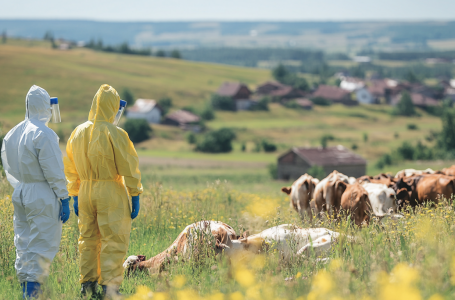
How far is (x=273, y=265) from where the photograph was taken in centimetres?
408

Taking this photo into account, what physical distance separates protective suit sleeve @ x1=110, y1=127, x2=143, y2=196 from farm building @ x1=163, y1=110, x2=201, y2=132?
71.2 metres

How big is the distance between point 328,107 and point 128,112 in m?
48.2

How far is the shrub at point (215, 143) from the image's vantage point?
6575 centimetres

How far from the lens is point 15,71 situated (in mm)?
91375

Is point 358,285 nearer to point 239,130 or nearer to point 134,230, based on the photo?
point 134,230

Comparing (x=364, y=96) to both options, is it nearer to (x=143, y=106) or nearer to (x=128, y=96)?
(x=128, y=96)

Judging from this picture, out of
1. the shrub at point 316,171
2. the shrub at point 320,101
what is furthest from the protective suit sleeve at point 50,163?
the shrub at point 320,101

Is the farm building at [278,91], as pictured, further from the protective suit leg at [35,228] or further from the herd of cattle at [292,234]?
the protective suit leg at [35,228]

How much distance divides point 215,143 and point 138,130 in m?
12.4

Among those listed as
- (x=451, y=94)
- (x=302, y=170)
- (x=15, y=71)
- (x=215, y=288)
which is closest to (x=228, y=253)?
(x=215, y=288)

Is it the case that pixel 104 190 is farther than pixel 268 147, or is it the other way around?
pixel 268 147

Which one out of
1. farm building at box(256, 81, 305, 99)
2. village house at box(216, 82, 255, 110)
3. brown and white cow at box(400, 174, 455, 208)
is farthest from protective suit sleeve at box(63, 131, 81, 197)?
farm building at box(256, 81, 305, 99)

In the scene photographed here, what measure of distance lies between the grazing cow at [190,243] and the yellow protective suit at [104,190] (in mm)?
598

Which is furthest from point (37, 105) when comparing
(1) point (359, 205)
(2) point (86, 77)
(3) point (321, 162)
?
(2) point (86, 77)
